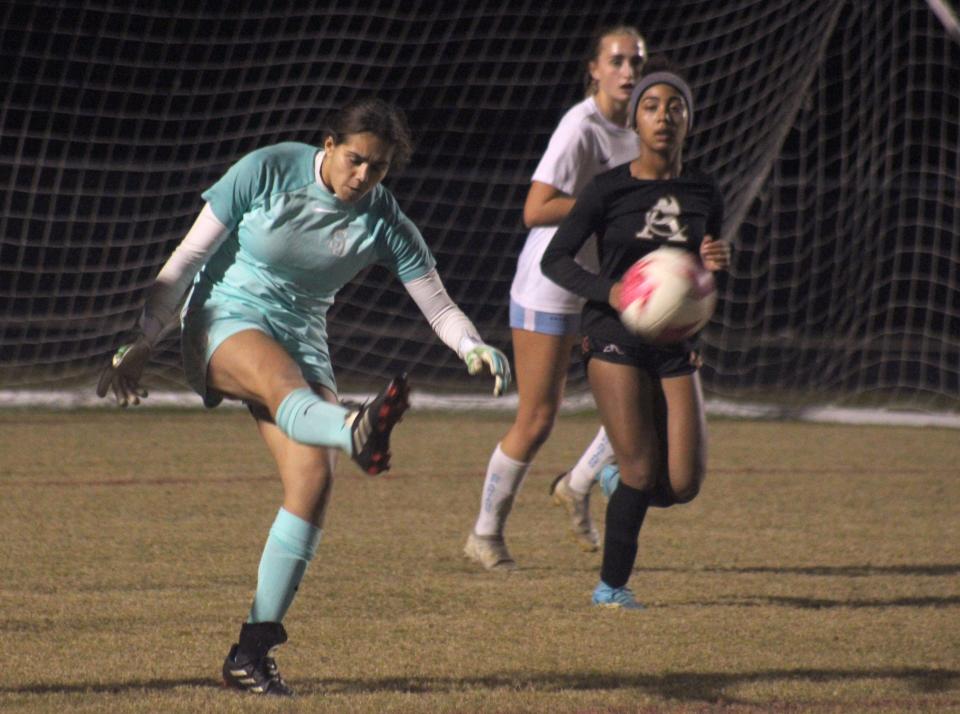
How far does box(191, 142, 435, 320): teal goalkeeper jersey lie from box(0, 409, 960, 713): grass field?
3.09ft

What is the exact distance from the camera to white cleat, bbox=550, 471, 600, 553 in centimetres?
594

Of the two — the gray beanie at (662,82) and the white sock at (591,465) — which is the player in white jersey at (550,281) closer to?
the white sock at (591,465)

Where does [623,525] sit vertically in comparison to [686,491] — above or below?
below

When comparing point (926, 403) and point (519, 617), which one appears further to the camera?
point (926, 403)

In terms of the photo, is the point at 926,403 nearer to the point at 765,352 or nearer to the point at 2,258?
the point at 765,352

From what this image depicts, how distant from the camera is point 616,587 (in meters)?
4.79

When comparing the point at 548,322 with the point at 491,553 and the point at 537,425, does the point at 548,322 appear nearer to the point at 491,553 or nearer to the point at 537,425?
the point at 537,425

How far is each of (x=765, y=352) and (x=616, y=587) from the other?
36.1ft

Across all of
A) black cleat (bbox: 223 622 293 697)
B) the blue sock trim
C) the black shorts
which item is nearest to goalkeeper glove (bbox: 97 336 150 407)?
the blue sock trim

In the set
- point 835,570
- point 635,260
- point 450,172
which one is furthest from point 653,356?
point 450,172

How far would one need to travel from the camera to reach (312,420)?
11.3 feet

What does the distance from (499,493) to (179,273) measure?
213 cm

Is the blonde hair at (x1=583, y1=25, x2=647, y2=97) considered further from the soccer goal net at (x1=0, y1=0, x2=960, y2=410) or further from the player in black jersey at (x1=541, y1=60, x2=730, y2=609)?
the soccer goal net at (x1=0, y1=0, x2=960, y2=410)

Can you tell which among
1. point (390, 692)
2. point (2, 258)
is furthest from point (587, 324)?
point (2, 258)
